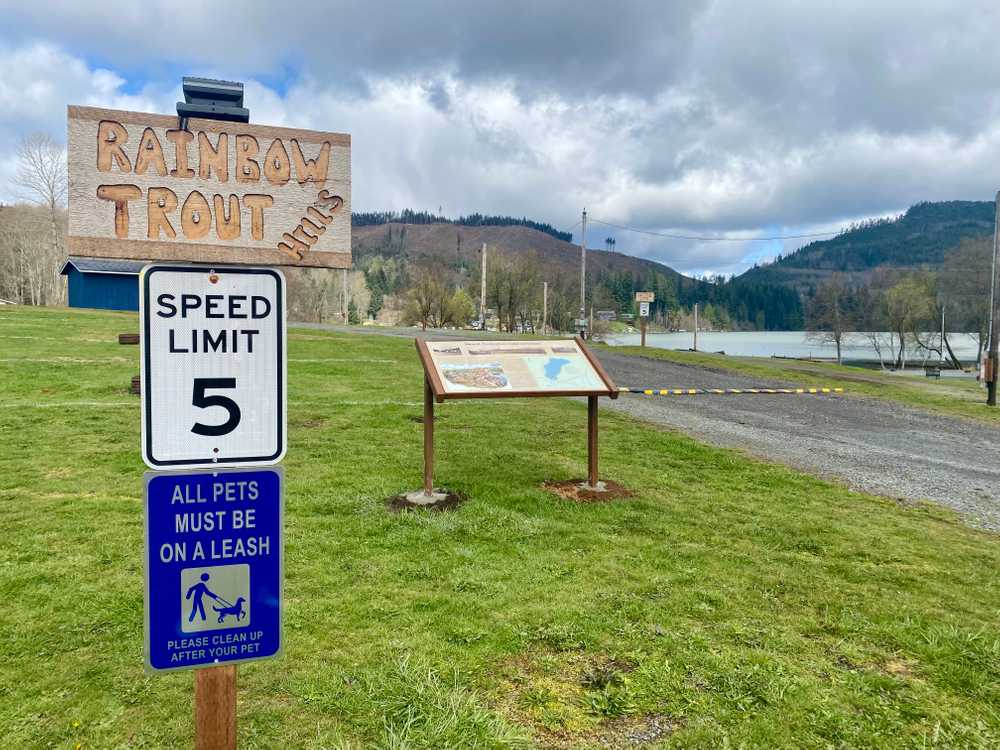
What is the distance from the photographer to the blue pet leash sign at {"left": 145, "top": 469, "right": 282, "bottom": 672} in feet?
6.01

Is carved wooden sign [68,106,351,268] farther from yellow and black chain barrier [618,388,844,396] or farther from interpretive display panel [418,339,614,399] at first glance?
yellow and black chain barrier [618,388,844,396]

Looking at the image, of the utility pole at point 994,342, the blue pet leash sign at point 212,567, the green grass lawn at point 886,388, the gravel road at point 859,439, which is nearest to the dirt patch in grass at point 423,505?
the blue pet leash sign at point 212,567

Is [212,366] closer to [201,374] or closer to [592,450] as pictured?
[201,374]

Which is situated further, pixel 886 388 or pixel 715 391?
pixel 886 388

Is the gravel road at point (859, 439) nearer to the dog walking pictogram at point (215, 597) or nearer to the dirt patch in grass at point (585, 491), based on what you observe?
the dirt patch in grass at point (585, 491)

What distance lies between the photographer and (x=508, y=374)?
6414 millimetres

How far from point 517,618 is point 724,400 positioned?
12.5 m

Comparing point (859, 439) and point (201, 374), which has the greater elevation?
point (201, 374)

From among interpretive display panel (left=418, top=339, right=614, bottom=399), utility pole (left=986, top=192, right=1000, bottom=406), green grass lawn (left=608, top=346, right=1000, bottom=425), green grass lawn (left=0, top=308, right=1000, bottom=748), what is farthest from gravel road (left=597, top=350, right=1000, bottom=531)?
utility pole (left=986, top=192, right=1000, bottom=406)

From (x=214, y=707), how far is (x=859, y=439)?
37.6 feet

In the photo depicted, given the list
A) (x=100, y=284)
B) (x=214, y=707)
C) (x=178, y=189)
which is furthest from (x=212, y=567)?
(x=100, y=284)

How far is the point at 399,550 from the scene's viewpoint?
15.9 ft

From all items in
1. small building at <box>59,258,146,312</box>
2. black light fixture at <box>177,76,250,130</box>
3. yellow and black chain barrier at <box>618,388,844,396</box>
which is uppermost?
small building at <box>59,258,146,312</box>

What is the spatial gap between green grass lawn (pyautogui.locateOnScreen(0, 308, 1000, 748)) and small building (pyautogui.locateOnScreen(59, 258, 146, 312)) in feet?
139
